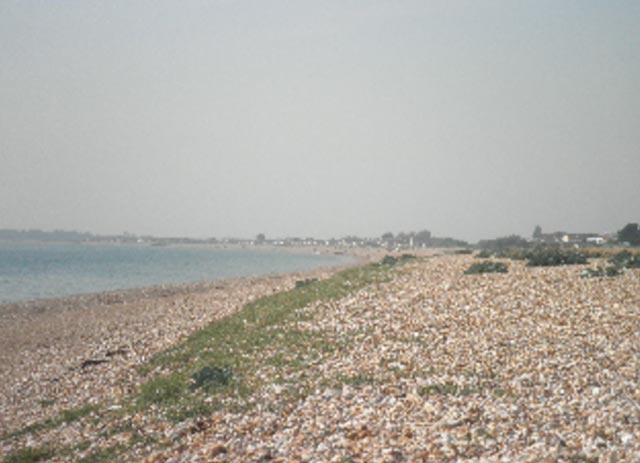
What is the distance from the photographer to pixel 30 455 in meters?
11.6

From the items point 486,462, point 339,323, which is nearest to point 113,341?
point 339,323

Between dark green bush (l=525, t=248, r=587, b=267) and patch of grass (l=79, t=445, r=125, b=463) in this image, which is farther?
dark green bush (l=525, t=248, r=587, b=267)

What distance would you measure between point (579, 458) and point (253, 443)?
16.6 feet

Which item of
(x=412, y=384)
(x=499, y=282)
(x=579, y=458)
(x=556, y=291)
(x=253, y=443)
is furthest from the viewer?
(x=499, y=282)

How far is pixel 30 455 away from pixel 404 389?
7.33 meters

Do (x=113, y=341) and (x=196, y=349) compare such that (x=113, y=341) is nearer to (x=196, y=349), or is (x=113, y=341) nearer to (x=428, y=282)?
(x=196, y=349)

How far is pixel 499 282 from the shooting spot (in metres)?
23.7

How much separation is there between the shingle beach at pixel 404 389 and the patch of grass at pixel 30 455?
Result: 5.2 inches

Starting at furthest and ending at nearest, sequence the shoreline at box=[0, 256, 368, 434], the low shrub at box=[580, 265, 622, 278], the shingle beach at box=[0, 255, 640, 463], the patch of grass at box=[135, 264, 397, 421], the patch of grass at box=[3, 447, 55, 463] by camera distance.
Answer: the low shrub at box=[580, 265, 622, 278] < the shoreline at box=[0, 256, 368, 434] < the patch of grass at box=[135, 264, 397, 421] < the patch of grass at box=[3, 447, 55, 463] < the shingle beach at box=[0, 255, 640, 463]

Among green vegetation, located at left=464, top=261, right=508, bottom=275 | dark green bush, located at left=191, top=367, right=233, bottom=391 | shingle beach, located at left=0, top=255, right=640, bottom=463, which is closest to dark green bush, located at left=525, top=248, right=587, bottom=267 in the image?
green vegetation, located at left=464, top=261, right=508, bottom=275

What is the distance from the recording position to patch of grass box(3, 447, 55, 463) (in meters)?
11.4

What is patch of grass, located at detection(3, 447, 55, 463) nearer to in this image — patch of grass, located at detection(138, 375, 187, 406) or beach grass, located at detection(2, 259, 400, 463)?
beach grass, located at detection(2, 259, 400, 463)

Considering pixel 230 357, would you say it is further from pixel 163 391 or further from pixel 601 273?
pixel 601 273

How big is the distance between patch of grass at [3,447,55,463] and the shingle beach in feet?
0.43
